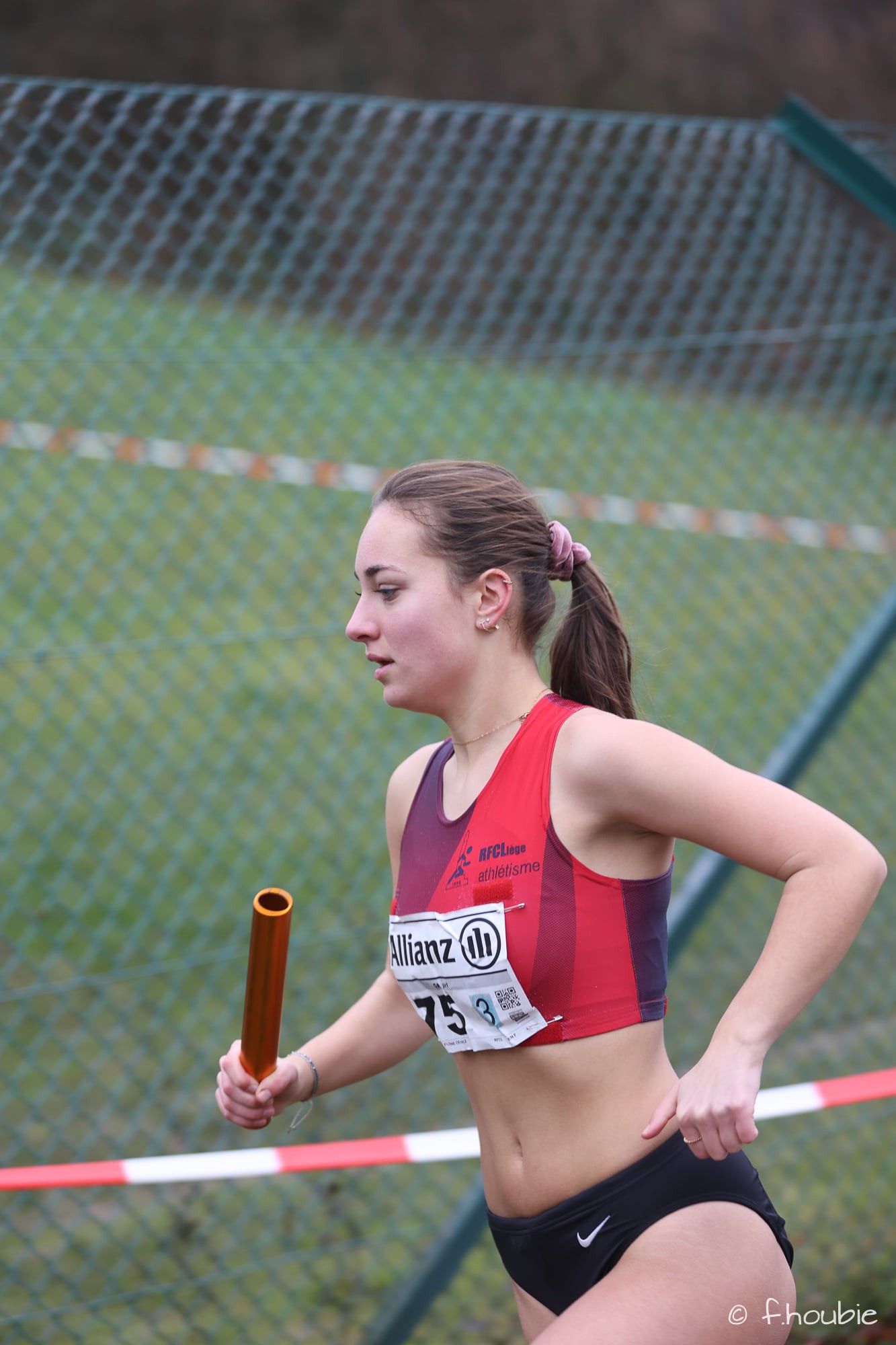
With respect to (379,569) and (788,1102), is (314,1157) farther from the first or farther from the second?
(379,569)

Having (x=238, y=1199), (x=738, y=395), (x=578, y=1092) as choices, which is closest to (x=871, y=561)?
(x=738, y=395)

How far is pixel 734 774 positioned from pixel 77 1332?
2557mm

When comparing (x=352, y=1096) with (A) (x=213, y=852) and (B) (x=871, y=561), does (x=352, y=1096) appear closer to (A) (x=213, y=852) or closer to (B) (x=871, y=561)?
(A) (x=213, y=852)

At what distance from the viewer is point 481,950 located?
1858mm

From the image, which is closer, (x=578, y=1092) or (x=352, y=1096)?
(x=578, y=1092)

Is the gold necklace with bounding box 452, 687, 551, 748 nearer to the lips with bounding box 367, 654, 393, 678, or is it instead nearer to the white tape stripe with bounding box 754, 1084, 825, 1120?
the lips with bounding box 367, 654, 393, 678

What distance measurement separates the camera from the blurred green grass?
11.4ft

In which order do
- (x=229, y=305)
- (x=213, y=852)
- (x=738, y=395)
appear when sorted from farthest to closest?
(x=738, y=395) → (x=213, y=852) → (x=229, y=305)

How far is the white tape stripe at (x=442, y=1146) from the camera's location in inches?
107

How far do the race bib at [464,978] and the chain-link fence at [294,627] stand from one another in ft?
2.17

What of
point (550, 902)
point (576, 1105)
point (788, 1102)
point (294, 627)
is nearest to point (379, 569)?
point (550, 902)

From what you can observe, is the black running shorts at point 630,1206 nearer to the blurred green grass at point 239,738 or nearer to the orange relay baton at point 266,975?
the orange relay baton at point 266,975

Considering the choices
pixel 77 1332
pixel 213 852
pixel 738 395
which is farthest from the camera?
pixel 738 395

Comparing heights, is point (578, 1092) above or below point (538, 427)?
below
